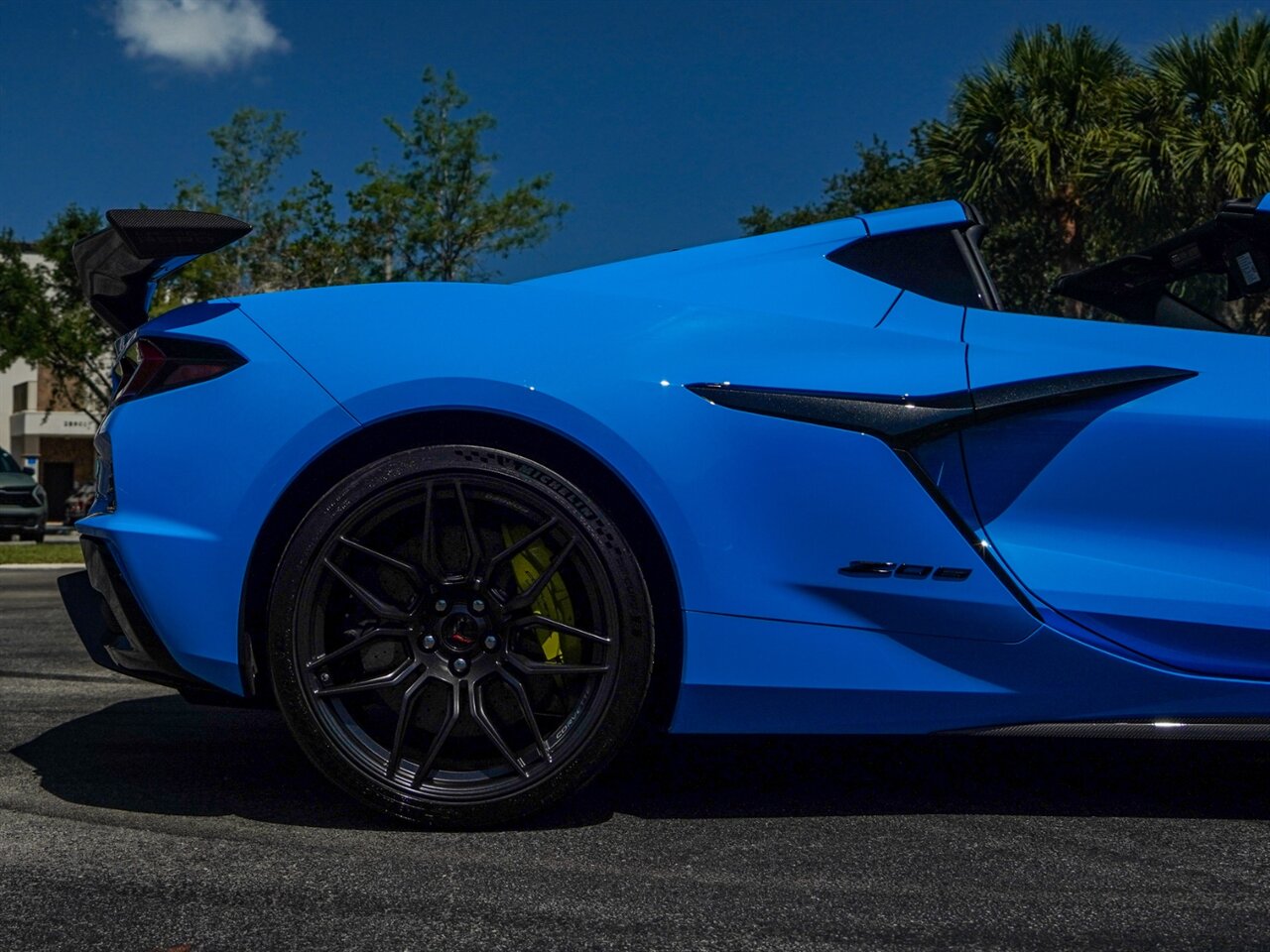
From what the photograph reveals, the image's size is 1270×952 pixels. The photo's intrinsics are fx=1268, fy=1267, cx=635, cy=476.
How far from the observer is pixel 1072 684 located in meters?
2.27

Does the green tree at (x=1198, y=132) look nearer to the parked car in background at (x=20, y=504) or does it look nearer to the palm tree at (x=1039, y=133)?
the palm tree at (x=1039, y=133)

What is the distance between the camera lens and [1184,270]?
3.01m

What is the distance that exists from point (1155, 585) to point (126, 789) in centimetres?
206

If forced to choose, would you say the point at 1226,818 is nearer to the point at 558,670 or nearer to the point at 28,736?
the point at 558,670

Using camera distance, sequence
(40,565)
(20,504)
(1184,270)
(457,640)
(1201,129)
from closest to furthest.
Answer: (457,640)
(1184,270)
(40,565)
(1201,129)
(20,504)

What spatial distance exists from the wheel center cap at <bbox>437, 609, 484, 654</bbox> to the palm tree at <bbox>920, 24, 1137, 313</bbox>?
552 inches

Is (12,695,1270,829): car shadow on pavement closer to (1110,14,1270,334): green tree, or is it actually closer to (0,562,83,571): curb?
(0,562,83,571): curb

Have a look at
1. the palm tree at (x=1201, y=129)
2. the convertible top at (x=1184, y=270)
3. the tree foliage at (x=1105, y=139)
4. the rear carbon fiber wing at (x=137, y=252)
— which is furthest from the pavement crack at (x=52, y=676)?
the palm tree at (x=1201, y=129)

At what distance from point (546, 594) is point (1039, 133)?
49.7ft

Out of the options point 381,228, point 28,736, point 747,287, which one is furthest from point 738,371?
point 381,228

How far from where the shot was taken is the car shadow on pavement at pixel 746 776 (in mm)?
2510

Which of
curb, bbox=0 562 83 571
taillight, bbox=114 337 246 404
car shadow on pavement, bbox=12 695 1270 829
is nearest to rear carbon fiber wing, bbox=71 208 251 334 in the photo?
taillight, bbox=114 337 246 404

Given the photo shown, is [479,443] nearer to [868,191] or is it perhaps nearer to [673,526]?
[673,526]

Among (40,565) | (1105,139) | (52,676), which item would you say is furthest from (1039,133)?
(52,676)
